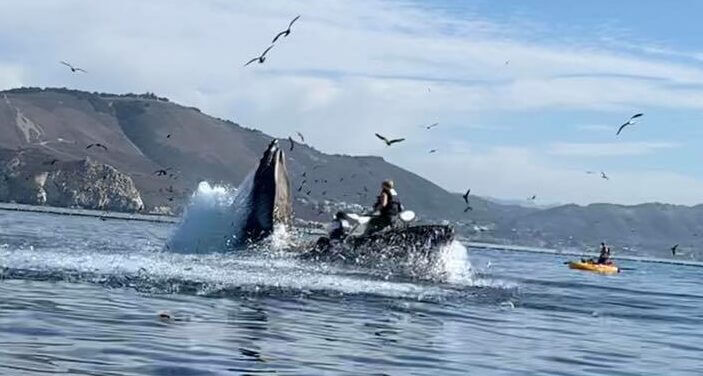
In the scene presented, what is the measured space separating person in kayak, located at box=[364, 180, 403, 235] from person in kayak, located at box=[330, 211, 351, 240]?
0.61 metres

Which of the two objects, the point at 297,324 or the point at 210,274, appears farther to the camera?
the point at 210,274

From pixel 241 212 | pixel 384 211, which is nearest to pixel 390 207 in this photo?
pixel 384 211

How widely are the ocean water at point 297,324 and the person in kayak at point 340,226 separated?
2.73 meters

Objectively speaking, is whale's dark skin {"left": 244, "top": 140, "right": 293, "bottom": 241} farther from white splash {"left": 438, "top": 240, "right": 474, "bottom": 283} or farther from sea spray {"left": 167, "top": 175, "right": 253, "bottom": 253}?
white splash {"left": 438, "top": 240, "right": 474, "bottom": 283}

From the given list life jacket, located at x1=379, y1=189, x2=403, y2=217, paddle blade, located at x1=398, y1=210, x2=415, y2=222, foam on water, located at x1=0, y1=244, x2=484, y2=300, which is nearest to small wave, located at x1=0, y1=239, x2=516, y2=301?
foam on water, located at x1=0, y1=244, x2=484, y2=300

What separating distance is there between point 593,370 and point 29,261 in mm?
15327

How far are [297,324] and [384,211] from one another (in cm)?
1717

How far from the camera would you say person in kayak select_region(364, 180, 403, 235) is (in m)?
36.0

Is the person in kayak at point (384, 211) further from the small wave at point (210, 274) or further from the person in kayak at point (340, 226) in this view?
the small wave at point (210, 274)

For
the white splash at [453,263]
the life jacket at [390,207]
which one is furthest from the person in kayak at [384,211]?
the white splash at [453,263]

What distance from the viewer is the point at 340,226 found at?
35812 mm

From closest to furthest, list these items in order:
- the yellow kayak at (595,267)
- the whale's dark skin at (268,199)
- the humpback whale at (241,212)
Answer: the whale's dark skin at (268,199) < the humpback whale at (241,212) < the yellow kayak at (595,267)

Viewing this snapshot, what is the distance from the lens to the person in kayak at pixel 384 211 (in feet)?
118

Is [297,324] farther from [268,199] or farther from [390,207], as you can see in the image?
[268,199]
